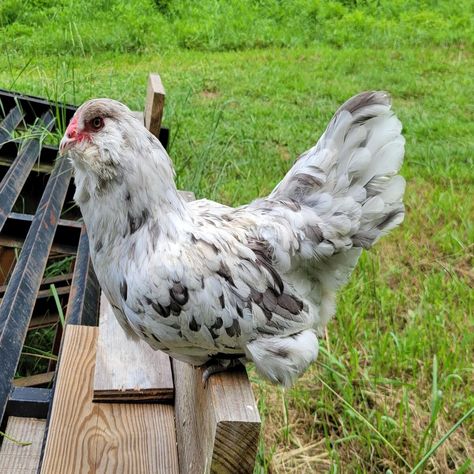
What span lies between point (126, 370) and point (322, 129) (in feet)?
13.4

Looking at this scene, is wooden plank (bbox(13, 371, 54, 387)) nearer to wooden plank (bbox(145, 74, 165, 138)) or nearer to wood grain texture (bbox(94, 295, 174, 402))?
wood grain texture (bbox(94, 295, 174, 402))

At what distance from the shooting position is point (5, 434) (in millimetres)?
2004

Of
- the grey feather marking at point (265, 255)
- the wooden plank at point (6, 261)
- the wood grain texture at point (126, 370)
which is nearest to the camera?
the grey feather marking at point (265, 255)

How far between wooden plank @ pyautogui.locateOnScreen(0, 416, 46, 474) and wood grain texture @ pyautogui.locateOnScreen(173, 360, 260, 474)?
464 millimetres

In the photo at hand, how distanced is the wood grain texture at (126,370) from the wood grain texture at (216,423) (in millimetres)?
93

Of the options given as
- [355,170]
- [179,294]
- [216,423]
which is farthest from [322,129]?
[216,423]

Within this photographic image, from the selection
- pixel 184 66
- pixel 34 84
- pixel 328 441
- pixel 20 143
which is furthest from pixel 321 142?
pixel 184 66

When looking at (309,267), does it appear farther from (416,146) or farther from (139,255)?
(416,146)

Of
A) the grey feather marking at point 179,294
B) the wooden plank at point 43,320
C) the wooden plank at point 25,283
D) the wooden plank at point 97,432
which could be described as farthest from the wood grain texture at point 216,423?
the wooden plank at point 43,320

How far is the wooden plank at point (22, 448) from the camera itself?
2096 mm

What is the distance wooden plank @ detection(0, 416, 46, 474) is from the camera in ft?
6.88

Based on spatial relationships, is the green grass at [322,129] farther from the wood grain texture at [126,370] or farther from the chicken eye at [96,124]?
the chicken eye at [96,124]

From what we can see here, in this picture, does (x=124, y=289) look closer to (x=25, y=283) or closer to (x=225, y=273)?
(x=225, y=273)

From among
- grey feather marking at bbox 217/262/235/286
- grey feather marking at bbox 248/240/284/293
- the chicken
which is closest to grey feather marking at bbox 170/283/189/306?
the chicken
